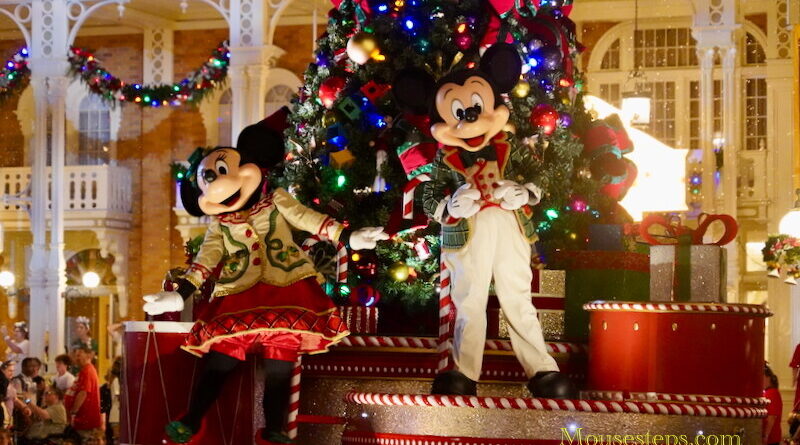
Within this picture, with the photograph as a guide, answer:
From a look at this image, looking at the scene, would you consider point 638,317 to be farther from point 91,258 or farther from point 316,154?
point 91,258

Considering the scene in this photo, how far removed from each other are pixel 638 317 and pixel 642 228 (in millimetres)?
896

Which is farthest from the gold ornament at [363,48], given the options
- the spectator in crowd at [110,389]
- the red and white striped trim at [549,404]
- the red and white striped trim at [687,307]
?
the spectator in crowd at [110,389]

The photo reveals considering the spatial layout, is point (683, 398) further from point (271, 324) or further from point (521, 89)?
point (521, 89)

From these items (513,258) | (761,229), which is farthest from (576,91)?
(761,229)

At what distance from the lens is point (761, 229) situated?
18500 millimetres

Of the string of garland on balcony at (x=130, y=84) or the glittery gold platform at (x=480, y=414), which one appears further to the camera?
the string of garland on balcony at (x=130, y=84)

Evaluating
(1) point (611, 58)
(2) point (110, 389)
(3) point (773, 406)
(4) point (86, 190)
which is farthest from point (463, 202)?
(4) point (86, 190)

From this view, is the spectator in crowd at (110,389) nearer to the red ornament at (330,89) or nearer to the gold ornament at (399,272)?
the red ornament at (330,89)

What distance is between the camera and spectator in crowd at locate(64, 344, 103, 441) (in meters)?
12.1

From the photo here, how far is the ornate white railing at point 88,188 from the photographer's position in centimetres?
2055

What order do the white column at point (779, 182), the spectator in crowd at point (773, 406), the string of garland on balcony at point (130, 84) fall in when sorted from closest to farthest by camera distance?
the spectator in crowd at point (773, 406) → the white column at point (779, 182) → the string of garland on balcony at point (130, 84)

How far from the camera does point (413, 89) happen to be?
7102 mm

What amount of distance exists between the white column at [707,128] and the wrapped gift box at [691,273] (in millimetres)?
9077

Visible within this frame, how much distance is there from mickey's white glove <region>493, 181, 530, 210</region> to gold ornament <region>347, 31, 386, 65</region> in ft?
5.14
